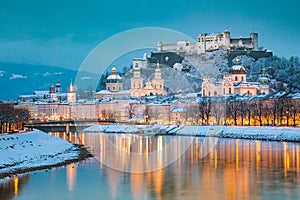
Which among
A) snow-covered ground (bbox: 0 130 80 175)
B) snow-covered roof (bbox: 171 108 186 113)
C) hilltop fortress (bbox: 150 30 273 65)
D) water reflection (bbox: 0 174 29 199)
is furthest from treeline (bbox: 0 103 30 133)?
hilltop fortress (bbox: 150 30 273 65)

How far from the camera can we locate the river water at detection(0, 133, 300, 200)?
16.2 meters

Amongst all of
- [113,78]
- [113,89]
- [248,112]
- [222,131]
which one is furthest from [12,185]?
[113,78]

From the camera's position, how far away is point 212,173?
20.3 meters

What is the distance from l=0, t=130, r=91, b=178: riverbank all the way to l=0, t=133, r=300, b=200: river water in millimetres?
685

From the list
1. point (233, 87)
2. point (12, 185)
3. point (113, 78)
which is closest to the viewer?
point (12, 185)

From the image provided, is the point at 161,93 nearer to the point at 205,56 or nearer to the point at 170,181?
the point at 205,56

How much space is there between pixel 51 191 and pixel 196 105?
42512mm

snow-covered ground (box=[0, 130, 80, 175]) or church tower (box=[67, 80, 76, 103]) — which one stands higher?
church tower (box=[67, 80, 76, 103])

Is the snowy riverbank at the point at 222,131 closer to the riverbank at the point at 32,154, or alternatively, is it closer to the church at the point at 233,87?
the riverbank at the point at 32,154

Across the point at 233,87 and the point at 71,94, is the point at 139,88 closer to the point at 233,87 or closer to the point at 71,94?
the point at 71,94

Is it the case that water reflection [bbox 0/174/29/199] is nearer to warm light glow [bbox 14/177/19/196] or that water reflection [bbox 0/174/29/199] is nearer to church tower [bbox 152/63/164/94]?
warm light glow [bbox 14/177/19/196]

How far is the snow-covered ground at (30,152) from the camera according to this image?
21141 millimetres

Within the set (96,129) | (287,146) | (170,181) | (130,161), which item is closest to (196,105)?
(96,129)

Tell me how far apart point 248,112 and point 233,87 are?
2346 centimetres
